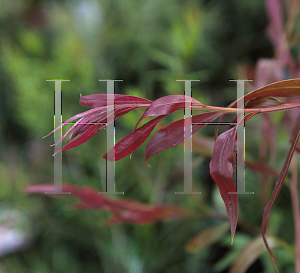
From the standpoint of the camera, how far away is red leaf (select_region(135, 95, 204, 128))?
0.14 meters

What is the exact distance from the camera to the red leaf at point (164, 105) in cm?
14

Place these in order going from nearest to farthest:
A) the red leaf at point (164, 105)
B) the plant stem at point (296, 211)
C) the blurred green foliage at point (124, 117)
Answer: the red leaf at point (164, 105), the plant stem at point (296, 211), the blurred green foliage at point (124, 117)

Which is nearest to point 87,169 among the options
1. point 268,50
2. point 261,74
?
point 261,74

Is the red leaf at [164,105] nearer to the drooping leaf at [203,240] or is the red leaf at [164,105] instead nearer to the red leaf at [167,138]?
the red leaf at [167,138]

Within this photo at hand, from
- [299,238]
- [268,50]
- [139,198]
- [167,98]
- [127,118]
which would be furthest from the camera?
[268,50]

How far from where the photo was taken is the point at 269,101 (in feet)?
0.50

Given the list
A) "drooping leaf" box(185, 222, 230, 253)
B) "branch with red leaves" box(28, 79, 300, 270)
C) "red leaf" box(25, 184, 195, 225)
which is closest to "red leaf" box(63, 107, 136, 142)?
"branch with red leaves" box(28, 79, 300, 270)

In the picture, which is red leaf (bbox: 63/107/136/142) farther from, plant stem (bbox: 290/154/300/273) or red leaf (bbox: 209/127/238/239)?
plant stem (bbox: 290/154/300/273)

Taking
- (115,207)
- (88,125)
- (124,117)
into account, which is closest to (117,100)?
(88,125)

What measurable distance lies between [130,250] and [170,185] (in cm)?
18

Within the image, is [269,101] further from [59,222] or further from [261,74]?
[59,222]

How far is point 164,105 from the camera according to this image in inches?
5.4

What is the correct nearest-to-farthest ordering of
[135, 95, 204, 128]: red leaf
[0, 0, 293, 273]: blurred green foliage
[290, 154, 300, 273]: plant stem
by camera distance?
[135, 95, 204, 128]: red leaf, [290, 154, 300, 273]: plant stem, [0, 0, 293, 273]: blurred green foliage

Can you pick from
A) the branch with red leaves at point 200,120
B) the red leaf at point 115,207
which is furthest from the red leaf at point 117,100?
the red leaf at point 115,207
